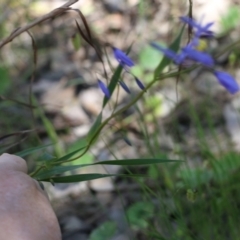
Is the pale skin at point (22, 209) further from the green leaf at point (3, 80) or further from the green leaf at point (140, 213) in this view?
the green leaf at point (3, 80)

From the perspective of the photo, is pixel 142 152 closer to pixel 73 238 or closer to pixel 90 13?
pixel 73 238

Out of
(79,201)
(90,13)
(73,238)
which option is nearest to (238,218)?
(73,238)

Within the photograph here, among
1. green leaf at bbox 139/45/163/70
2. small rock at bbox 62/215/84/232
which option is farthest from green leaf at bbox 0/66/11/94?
small rock at bbox 62/215/84/232

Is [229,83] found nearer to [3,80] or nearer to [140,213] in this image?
[140,213]

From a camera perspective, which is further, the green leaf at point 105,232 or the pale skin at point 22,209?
the green leaf at point 105,232

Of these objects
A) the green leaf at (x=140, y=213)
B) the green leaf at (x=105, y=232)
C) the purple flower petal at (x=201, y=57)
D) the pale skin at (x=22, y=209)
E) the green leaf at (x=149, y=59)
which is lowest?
the green leaf at (x=105, y=232)

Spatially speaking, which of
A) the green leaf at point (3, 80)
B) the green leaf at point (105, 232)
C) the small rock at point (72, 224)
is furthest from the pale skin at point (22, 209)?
the green leaf at point (3, 80)

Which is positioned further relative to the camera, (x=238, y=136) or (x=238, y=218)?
(x=238, y=136)

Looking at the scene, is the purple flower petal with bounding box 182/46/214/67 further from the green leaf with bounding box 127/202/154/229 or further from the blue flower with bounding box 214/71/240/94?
the green leaf with bounding box 127/202/154/229
